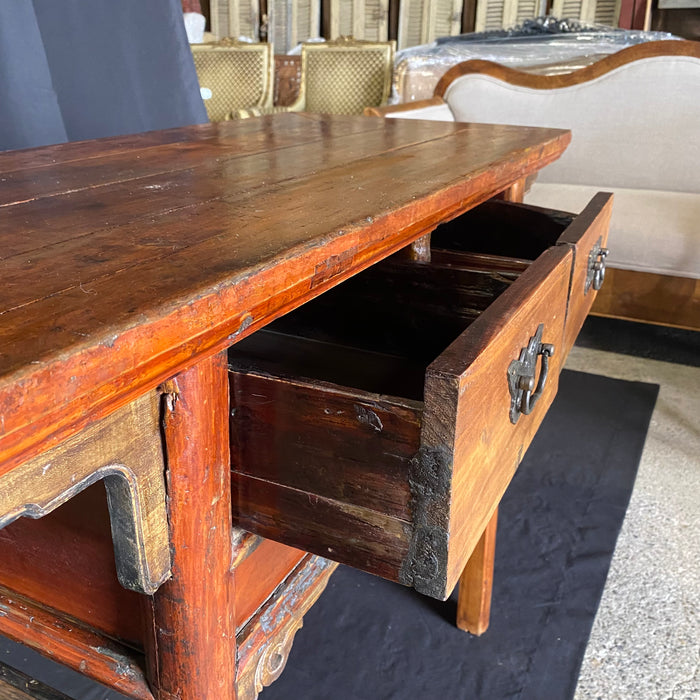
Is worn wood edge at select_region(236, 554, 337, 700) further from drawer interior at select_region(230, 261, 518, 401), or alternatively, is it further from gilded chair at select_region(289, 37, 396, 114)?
gilded chair at select_region(289, 37, 396, 114)

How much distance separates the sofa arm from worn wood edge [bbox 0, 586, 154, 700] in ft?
5.38

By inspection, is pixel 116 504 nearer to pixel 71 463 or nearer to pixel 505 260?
pixel 71 463

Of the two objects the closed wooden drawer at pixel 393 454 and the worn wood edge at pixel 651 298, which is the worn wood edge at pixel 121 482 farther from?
the worn wood edge at pixel 651 298

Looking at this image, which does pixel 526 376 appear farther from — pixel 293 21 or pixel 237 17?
pixel 237 17

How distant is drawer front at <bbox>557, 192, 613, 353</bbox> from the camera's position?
74cm

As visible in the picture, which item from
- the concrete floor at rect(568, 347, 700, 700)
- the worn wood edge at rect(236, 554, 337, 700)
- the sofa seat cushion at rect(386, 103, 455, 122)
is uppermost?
the sofa seat cushion at rect(386, 103, 455, 122)

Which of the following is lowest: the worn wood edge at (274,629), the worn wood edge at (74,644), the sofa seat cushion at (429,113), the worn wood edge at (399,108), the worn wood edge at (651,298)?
the worn wood edge at (651,298)

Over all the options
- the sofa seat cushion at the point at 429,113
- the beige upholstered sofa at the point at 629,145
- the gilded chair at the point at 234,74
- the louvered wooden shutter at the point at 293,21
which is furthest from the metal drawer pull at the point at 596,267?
the louvered wooden shutter at the point at 293,21

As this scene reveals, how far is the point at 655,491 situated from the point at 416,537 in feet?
3.00

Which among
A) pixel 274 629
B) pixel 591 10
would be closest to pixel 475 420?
pixel 274 629

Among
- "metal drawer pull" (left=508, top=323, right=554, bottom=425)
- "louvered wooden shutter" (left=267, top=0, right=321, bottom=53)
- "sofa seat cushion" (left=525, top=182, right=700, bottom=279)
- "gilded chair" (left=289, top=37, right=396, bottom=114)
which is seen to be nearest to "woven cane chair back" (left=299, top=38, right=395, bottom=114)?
"gilded chair" (left=289, top=37, right=396, bottom=114)

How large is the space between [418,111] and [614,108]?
0.60 m

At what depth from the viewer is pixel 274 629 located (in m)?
0.59

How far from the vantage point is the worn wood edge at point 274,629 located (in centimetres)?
55
